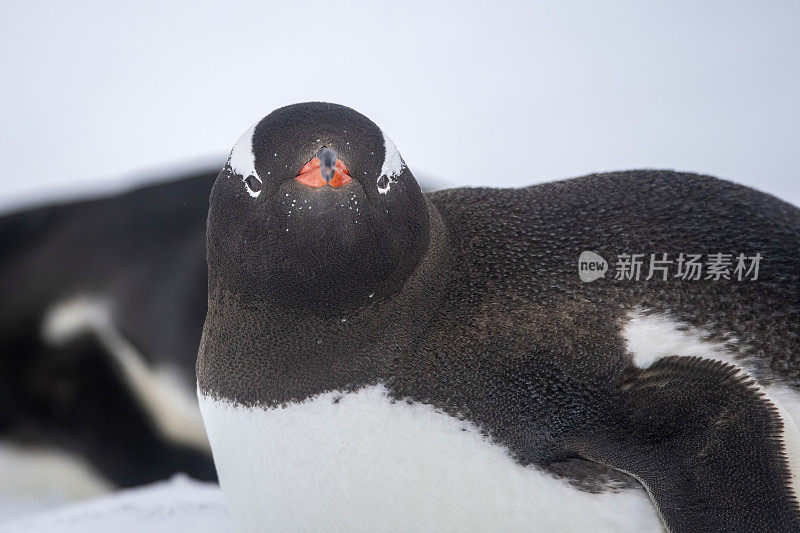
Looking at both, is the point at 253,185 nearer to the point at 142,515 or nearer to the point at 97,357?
the point at 142,515

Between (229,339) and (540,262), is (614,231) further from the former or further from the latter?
(229,339)

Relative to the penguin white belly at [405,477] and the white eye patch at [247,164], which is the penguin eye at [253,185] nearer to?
the white eye patch at [247,164]

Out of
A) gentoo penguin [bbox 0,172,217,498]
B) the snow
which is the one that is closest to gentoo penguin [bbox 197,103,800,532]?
the snow

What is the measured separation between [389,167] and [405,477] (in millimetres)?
454

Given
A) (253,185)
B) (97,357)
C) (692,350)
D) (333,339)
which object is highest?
(253,185)

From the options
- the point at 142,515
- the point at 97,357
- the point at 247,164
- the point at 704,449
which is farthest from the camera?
the point at 97,357

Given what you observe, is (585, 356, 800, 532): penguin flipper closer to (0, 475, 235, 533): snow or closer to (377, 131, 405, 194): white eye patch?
(377, 131, 405, 194): white eye patch

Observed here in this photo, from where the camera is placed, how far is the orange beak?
3.92 ft

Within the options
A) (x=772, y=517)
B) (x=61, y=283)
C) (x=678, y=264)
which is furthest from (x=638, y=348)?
Result: (x=61, y=283)

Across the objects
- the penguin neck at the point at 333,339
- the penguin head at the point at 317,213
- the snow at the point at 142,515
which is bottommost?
the snow at the point at 142,515

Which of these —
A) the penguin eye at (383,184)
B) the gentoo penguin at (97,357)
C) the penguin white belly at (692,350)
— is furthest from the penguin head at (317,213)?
the gentoo penguin at (97,357)

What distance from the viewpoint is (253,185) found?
1.26 m

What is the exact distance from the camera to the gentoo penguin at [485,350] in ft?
3.92

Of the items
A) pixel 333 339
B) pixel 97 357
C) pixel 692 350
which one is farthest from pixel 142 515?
pixel 692 350
